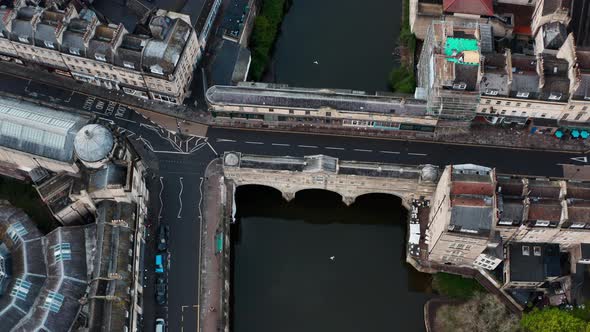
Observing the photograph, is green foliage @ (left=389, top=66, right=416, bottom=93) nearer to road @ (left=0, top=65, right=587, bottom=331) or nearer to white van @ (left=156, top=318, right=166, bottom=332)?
road @ (left=0, top=65, right=587, bottom=331)

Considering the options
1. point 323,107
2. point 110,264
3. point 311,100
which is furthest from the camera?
point 311,100

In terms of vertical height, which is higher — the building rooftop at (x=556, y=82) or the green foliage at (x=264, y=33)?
the green foliage at (x=264, y=33)

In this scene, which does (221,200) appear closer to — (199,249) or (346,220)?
(199,249)

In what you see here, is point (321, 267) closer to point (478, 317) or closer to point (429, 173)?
point (429, 173)

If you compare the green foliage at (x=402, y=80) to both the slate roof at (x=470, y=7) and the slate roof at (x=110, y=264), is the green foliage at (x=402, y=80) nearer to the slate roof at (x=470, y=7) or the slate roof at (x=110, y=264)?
the slate roof at (x=470, y=7)

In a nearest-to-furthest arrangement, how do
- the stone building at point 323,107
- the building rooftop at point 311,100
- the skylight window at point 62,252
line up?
1. the skylight window at point 62,252
2. the building rooftop at point 311,100
3. the stone building at point 323,107

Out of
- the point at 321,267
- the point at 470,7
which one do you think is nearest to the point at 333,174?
the point at 321,267

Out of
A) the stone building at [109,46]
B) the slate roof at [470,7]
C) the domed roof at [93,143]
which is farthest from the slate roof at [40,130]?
the slate roof at [470,7]
